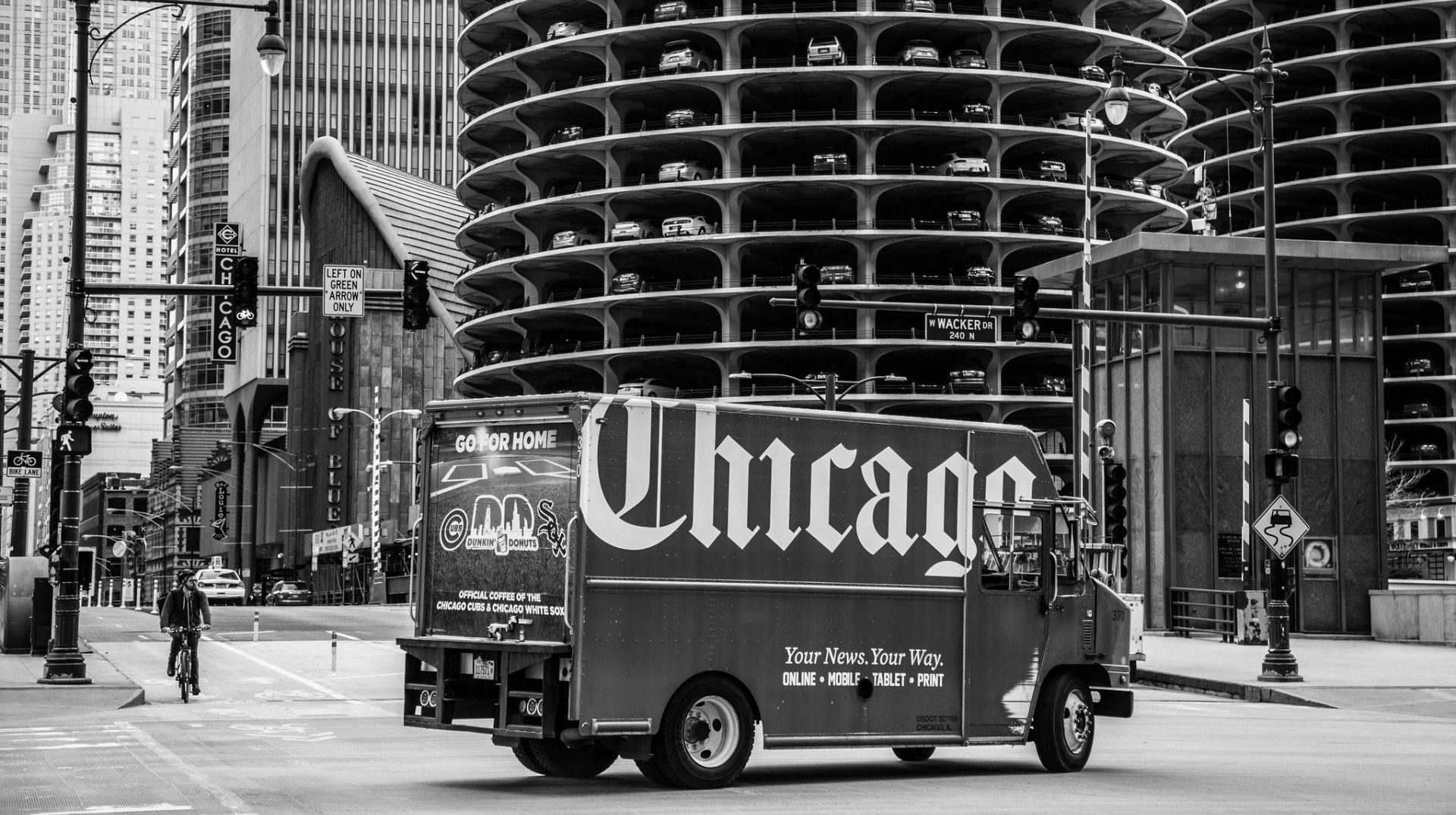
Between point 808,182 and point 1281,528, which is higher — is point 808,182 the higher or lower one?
the higher one

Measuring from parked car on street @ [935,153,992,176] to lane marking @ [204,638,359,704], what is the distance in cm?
4990

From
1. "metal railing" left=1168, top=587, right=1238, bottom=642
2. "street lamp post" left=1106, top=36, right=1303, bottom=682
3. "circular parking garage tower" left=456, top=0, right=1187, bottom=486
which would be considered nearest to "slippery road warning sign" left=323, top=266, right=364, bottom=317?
"street lamp post" left=1106, top=36, right=1303, bottom=682

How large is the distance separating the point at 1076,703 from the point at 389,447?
108641 mm

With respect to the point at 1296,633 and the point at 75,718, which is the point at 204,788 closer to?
the point at 75,718

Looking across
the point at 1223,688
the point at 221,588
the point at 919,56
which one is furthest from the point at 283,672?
the point at 919,56

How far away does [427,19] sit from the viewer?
155 meters

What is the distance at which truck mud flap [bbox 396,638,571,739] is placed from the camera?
14195mm

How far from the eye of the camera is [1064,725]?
17.0 meters

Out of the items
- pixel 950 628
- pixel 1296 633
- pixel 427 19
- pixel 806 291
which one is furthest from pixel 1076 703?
pixel 427 19

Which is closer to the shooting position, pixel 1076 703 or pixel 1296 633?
pixel 1076 703

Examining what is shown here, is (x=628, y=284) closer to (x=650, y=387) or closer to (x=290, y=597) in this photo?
(x=650, y=387)

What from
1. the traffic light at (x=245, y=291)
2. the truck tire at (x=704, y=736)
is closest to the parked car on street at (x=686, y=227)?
the traffic light at (x=245, y=291)

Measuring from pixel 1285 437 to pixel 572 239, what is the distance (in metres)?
61.4

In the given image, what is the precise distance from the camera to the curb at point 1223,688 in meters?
27.9
